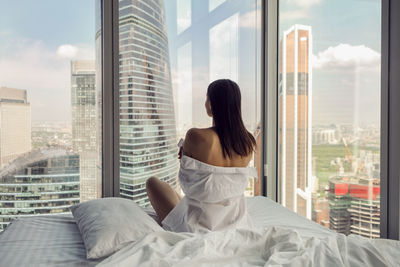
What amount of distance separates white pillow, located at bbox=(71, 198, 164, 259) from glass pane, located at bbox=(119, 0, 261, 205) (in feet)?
2.44

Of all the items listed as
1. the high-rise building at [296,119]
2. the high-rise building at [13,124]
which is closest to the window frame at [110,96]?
the high-rise building at [13,124]

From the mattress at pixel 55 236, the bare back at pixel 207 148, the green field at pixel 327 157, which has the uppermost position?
the bare back at pixel 207 148

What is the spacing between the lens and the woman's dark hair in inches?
64.5

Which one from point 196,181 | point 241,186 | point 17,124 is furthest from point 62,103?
point 241,186

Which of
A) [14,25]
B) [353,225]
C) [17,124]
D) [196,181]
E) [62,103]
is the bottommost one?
[353,225]

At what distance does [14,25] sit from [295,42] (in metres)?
2.07

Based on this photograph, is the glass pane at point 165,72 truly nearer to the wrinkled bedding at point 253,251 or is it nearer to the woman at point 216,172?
the woman at point 216,172

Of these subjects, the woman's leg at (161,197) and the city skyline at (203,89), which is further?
the city skyline at (203,89)

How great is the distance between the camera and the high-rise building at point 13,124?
2.00 metres

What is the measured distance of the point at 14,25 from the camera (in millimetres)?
2047

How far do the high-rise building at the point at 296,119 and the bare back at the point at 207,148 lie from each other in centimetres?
103

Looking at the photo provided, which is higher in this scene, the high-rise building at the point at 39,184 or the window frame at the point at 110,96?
the window frame at the point at 110,96

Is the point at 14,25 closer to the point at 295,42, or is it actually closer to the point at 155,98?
the point at 155,98

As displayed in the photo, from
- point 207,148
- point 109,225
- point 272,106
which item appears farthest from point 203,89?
point 109,225
